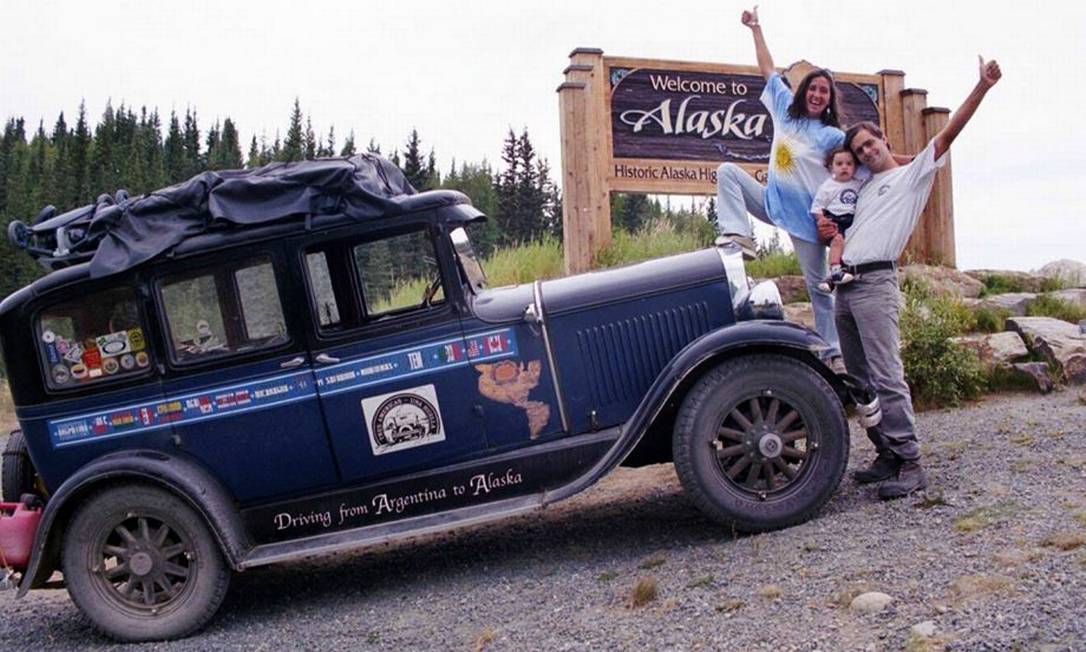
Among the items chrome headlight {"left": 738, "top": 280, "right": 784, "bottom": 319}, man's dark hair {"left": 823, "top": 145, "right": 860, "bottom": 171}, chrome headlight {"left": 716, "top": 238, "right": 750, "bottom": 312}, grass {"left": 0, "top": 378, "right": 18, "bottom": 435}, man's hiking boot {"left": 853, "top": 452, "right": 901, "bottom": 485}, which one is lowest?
grass {"left": 0, "top": 378, "right": 18, "bottom": 435}

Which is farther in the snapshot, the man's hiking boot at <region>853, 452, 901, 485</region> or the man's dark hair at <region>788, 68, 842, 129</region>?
the man's dark hair at <region>788, 68, 842, 129</region>

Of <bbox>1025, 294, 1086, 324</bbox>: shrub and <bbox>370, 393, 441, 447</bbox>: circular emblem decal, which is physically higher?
<bbox>370, 393, 441, 447</bbox>: circular emblem decal

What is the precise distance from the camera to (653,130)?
1135cm

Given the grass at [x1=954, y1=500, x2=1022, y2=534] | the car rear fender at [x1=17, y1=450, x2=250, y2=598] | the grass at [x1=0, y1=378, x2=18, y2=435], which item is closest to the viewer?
the grass at [x1=954, y1=500, x2=1022, y2=534]

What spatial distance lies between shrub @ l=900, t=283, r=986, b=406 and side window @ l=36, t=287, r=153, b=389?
602cm

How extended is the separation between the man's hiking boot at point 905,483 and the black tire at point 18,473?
4980mm

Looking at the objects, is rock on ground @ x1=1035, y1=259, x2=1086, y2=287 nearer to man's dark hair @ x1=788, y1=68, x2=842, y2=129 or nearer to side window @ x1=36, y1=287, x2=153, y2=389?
man's dark hair @ x1=788, y1=68, x2=842, y2=129

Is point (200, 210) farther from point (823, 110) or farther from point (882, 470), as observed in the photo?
point (882, 470)

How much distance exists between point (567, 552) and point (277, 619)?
172 centimetres

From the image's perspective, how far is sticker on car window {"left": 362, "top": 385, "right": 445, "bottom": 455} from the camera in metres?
5.59

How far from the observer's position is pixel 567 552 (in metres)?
6.01

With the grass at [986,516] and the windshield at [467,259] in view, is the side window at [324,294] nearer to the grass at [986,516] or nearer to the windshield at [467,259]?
the windshield at [467,259]

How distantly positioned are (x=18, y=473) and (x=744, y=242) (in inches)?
184

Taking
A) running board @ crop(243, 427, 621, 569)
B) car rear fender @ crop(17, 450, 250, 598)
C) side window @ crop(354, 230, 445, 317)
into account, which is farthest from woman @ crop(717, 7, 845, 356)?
car rear fender @ crop(17, 450, 250, 598)
